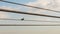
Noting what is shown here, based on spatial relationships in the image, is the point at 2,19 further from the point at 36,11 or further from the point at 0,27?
the point at 36,11

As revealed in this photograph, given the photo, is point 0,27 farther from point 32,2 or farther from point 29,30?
point 32,2

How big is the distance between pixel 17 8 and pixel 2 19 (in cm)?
23

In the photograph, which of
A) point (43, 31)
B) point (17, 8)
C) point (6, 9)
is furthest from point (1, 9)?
point (43, 31)

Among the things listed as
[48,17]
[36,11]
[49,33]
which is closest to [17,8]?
[36,11]

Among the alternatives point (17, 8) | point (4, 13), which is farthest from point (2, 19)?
point (17, 8)

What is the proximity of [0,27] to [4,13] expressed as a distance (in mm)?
179

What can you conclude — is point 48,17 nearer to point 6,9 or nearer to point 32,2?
point 32,2

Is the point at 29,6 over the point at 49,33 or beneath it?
over

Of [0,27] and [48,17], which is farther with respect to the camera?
[48,17]

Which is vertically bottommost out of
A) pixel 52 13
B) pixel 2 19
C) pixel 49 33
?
pixel 49 33

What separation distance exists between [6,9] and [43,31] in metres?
0.55

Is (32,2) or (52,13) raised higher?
(32,2)

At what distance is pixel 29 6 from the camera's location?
167 cm

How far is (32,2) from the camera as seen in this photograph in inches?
65.5
